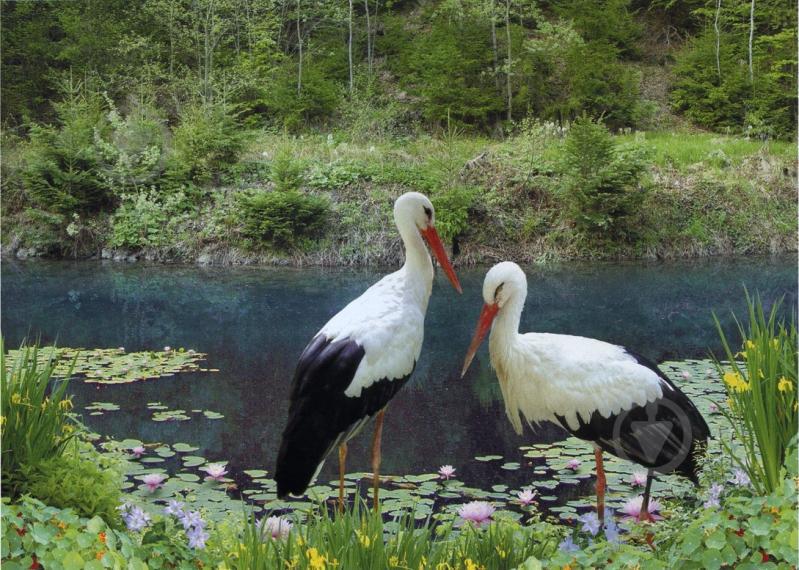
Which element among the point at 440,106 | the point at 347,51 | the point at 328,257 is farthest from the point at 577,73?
the point at 328,257

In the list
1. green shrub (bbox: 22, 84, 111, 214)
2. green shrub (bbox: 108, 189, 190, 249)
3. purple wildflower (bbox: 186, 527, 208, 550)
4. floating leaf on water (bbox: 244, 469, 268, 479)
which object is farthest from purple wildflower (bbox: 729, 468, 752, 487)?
green shrub (bbox: 22, 84, 111, 214)

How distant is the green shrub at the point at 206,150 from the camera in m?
9.60

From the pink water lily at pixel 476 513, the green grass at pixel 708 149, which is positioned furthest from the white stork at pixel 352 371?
the green grass at pixel 708 149

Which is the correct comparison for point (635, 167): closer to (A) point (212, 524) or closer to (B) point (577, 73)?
(B) point (577, 73)

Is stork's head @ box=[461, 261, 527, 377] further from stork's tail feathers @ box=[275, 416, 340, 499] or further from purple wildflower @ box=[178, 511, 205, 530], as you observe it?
purple wildflower @ box=[178, 511, 205, 530]

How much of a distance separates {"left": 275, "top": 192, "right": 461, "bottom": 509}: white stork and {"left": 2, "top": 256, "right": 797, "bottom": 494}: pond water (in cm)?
71

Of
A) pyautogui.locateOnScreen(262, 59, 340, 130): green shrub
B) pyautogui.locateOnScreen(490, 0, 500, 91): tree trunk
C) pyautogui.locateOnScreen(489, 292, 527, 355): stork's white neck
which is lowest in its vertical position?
pyautogui.locateOnScreen(489, 292, 527, 355): stork's white neck

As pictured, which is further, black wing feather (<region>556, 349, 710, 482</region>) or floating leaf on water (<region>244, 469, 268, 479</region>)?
floating leaf on water (<region>244, 469, 268, 479</region>)

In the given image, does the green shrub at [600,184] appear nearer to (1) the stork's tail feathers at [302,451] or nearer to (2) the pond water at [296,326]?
(2) the pond water at [296,326]

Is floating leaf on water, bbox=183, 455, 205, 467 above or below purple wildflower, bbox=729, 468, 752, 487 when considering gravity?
below

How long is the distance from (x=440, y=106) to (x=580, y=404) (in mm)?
10849

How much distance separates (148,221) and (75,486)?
24.9ft

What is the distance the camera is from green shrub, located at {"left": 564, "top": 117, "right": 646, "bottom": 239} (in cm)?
852

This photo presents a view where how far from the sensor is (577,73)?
13070 millimetres
